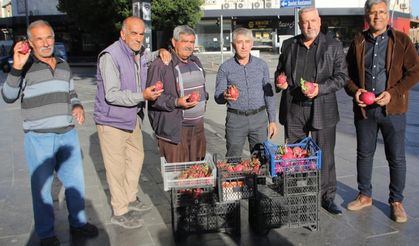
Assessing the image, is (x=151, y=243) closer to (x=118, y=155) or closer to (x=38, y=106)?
(x=118, y=155)

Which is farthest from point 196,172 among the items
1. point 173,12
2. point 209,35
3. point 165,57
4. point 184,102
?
point 209,35

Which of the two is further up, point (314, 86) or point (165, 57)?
point (165, 57)

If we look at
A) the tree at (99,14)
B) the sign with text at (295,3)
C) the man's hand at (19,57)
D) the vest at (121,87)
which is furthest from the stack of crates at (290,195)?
the tree at (99,14)

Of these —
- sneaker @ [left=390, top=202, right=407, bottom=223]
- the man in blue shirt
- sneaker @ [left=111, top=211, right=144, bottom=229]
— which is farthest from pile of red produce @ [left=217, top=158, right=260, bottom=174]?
sneaker @ [left=390, top=202, right=407, bottom=223]

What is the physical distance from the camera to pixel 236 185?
3.84 meters

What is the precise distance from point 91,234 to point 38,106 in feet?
4.29

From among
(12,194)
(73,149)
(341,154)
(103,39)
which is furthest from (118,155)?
(103,39)

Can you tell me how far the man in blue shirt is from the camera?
176 inches

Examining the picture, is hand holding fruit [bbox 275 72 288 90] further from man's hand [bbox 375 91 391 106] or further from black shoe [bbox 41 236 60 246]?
black shoe [bbox 41 236 60 246]

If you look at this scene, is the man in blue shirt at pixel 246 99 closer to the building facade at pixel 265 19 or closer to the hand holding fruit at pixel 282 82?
the hand holding fruit at pixel 282 82

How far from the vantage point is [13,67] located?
137 inches

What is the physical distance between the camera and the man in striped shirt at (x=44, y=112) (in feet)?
11.7

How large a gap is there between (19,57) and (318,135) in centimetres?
276

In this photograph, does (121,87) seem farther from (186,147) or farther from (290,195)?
(290,195)
